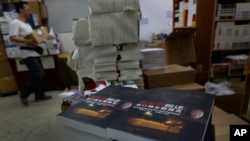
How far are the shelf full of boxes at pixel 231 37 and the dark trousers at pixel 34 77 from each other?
2.36 metres

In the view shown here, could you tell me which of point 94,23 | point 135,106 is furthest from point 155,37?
point 135,106

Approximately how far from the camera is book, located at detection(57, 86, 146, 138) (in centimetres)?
57

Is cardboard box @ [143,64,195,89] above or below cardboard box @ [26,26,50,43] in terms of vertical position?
below

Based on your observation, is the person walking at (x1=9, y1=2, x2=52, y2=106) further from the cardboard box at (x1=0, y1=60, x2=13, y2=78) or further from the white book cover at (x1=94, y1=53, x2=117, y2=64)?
the white book cover at (x1=94, y1=53, x2=117, y2=64)

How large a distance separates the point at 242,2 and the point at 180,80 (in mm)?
1363

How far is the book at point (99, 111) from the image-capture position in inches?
22.4

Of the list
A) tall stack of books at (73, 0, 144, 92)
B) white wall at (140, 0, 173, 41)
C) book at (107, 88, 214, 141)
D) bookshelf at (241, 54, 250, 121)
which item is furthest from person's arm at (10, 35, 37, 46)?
white wall at (140, 0, 173, 41)

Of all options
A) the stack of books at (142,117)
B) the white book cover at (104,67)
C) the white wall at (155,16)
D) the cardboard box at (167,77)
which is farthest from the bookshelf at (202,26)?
the white wall at (155,16)

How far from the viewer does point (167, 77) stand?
5.20ft

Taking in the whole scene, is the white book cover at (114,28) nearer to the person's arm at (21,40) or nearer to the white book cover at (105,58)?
the white book cover at (105,58)

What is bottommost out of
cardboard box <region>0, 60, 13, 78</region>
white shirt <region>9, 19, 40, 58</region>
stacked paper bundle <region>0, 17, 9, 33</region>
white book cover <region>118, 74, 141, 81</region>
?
cardboard box <region>0, 60, 13, 78</region>

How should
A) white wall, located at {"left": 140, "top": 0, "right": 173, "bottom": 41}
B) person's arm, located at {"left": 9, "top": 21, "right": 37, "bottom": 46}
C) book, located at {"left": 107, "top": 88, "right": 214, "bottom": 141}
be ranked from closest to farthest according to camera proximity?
book, located at {"left": 107, "top": 88, "right": 214, "bottom": 141} → person's arm, located at {"left": 9, "top": 21, "right": 37, "bottom": 46} → white wall, located at {"left": 140, "top": 0, "right": 173, "bottom": 41}

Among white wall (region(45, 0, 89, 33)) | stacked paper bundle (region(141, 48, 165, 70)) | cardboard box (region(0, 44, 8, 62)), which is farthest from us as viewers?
white wall (region(45, 0, 89, 33))

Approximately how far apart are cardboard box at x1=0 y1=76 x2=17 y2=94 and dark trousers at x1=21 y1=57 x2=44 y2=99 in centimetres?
64
